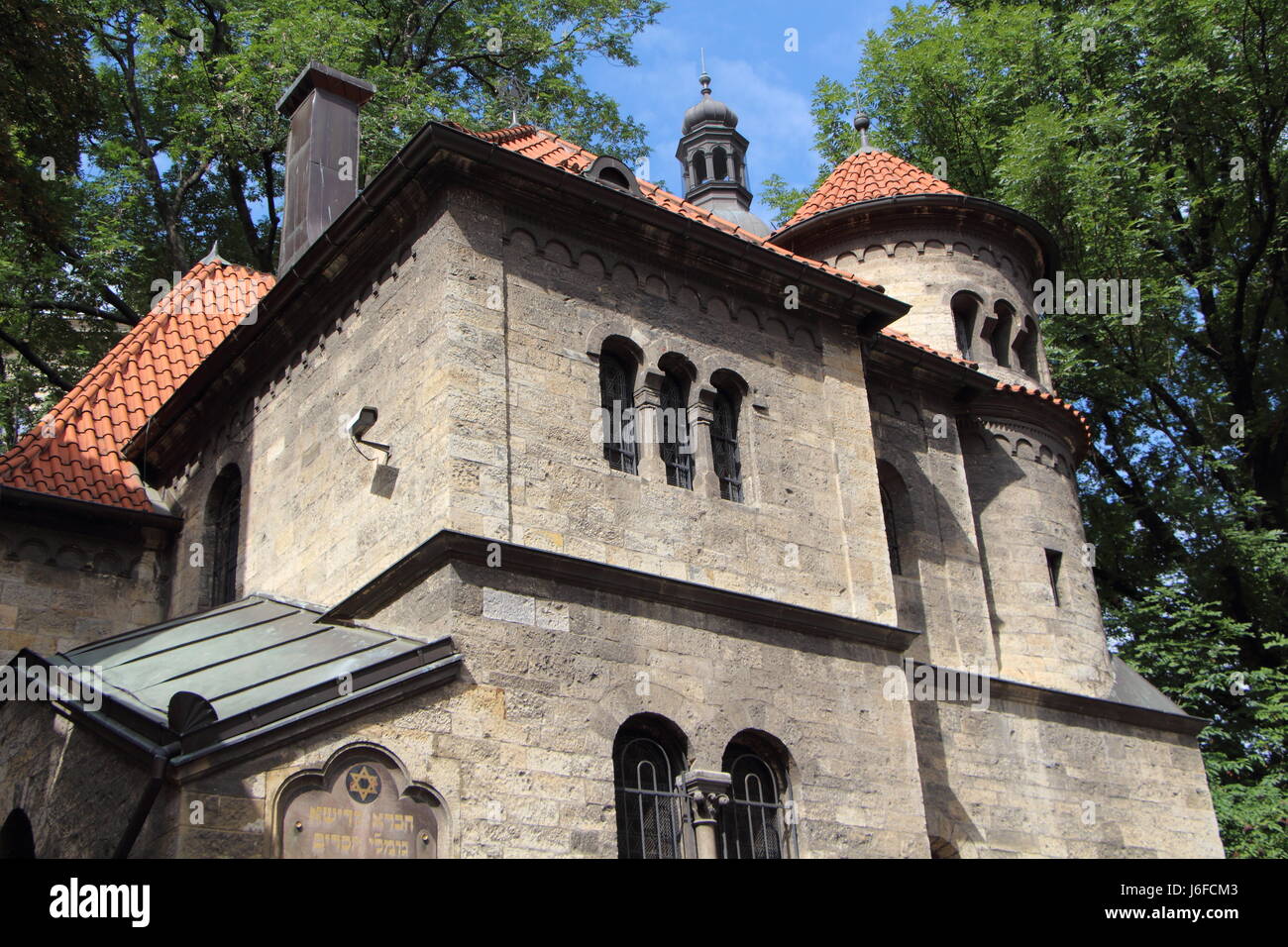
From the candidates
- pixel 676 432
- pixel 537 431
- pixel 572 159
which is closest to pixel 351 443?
pixel 537 431

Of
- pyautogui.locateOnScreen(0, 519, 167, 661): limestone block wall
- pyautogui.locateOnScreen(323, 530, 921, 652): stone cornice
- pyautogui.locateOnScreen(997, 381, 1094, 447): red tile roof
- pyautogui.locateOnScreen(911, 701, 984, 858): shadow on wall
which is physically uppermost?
pyautogui.locateOnScreen(997, 381, 1094, 447): red tile roof

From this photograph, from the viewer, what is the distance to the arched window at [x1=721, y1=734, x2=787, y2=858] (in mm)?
10836

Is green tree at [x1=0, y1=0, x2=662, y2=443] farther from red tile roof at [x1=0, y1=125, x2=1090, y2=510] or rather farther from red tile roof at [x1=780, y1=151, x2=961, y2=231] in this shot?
red tile roof at [x1=780, y1=151, x2=961, y2=231]

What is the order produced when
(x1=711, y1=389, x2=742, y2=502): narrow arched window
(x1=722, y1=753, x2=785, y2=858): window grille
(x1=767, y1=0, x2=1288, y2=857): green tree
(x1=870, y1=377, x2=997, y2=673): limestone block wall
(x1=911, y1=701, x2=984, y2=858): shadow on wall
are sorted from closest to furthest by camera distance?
1. (x1=722, y1=753, x2=785, y2=858): window grille
2. (x1=711, y1=389, x2=742, y2=502): narrow arched window
3. (x1=911, y1=701, x2=984, y2=858): shadow on wall
4. (x1=870, y1=377, x2=997, y2=673): limestone block wall
5. (x1=767, y1=0, x2=1288, y2=857): green tree

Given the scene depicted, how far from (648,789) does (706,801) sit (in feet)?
1.46

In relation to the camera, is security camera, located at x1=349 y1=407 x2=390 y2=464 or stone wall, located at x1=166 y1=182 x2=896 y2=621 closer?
stone wall, located at x1=166 y1=182 x2=896 y2=621

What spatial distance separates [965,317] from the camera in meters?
18.0

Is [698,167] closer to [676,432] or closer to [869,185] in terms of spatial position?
[869,185]

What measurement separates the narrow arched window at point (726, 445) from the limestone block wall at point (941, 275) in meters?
5.35

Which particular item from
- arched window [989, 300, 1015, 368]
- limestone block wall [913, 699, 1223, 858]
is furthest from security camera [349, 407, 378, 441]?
arched window [989, 300, 1015, 368]

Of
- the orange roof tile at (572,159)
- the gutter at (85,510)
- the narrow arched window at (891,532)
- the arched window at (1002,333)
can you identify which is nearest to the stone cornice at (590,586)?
the narrow arched window at (891,532)

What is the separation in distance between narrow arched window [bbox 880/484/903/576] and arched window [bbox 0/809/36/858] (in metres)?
8.39

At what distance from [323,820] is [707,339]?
19.1 ft
